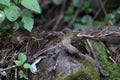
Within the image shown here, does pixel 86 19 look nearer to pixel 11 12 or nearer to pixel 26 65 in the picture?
pixel 11 12

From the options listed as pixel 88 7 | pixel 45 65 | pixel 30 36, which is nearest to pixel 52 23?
pixel 88 7

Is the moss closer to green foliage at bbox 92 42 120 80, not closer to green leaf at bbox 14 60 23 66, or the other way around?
green foliage at bbox 92 42 120 80

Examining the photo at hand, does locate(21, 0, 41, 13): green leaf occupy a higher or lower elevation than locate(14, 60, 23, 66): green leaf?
higher

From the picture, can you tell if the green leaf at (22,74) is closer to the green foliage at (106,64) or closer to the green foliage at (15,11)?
the green foliage at (15,11)

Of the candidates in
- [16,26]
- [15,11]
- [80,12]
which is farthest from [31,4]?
[80,12]

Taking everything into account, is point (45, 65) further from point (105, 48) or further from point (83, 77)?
point (105, 48)

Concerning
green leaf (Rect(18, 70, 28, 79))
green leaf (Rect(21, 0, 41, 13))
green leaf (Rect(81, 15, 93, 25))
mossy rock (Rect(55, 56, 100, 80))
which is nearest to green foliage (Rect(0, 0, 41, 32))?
green leaf (Rect(21, 0, 41, 13))

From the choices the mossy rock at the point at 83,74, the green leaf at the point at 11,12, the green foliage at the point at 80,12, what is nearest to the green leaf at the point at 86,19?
the green foliage at the point at 80,12
